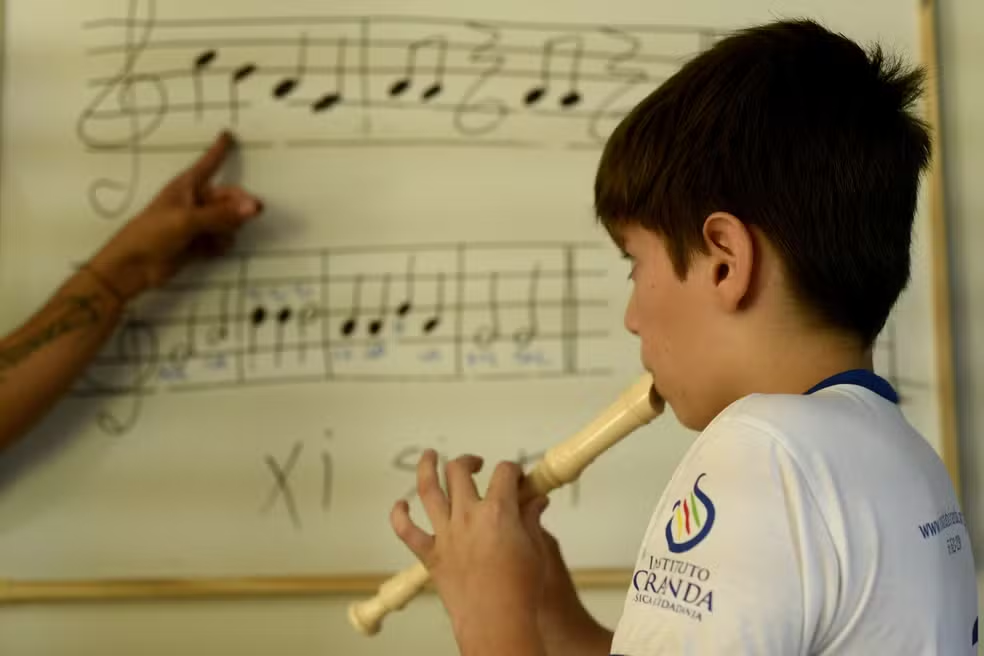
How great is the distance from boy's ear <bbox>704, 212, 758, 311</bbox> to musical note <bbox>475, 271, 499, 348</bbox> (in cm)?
48

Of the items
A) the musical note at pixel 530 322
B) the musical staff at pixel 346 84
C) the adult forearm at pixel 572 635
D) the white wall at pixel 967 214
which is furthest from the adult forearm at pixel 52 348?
the white wall at pixel 967 214

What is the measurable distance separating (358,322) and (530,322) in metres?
0.19

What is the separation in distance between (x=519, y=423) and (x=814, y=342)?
496mm

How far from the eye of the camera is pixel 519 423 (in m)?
1.01

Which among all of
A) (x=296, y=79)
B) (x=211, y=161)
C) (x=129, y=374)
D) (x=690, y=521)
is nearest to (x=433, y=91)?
(x=296, y=79)

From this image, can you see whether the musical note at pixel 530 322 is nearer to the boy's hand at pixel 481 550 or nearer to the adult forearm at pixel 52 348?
the boy's hand at pixel 481 550

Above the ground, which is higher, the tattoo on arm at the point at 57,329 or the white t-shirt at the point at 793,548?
the tattoo on arm at the point at 57,329

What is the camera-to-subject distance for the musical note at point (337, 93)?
1041mm

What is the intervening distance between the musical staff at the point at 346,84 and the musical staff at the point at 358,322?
13 centimetres

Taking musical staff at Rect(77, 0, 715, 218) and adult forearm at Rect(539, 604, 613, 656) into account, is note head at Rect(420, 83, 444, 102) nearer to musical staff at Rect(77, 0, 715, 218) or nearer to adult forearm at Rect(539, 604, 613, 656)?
musical staff at Rect(77, 0, 715, 218)

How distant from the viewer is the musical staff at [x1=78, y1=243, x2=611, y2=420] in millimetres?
1014

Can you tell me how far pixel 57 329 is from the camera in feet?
3.18

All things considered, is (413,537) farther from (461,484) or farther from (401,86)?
(401,86)

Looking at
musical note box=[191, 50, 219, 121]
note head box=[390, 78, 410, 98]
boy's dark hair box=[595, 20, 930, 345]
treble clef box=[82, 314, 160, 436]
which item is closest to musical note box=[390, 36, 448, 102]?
note head box=[390, 78, 410, 98]
